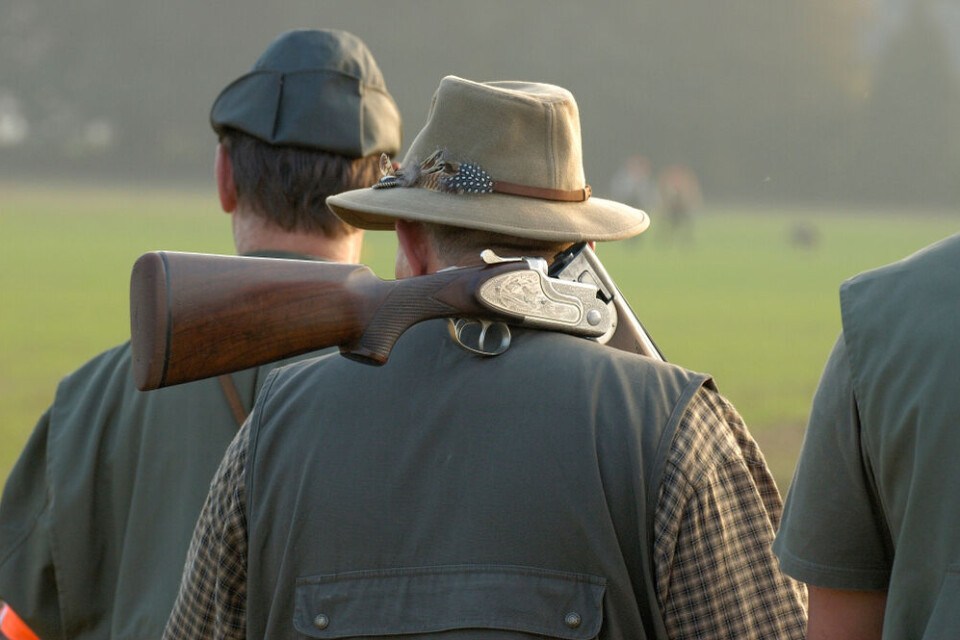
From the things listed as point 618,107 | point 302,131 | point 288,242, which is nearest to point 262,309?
point 288,242

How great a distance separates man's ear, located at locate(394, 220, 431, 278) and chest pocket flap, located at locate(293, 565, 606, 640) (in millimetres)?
546

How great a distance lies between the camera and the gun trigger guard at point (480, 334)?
1991 mm

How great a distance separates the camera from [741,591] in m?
1.87

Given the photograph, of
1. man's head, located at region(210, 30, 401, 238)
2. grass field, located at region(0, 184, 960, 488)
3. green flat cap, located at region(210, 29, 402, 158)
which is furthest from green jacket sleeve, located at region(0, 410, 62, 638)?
grass field, located at region(0, 184, 960, 488)

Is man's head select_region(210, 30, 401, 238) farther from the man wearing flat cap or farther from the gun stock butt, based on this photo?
the gun stock butt

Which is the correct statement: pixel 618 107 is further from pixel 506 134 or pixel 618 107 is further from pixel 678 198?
pixel 506 134

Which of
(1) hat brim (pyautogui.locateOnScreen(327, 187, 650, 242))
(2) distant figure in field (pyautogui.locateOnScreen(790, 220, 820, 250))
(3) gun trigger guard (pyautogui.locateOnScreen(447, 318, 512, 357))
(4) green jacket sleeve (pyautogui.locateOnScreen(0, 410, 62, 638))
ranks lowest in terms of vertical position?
(2) distant figure in field (pyautogui.locateOnScreen(790, 220, 820, 250))

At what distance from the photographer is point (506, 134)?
218cm

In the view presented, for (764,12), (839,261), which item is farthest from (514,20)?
(839,261)

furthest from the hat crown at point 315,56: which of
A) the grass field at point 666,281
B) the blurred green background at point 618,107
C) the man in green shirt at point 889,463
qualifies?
the blurred green background at point 618,107

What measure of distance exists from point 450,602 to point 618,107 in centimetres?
5400

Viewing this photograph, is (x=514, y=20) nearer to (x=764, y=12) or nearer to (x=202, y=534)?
(x=764, y=12)

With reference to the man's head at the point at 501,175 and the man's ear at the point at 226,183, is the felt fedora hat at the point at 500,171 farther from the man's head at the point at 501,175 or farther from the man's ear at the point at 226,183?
the man's ear at the point at 226,183

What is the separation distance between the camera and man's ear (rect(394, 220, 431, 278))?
2.16m
